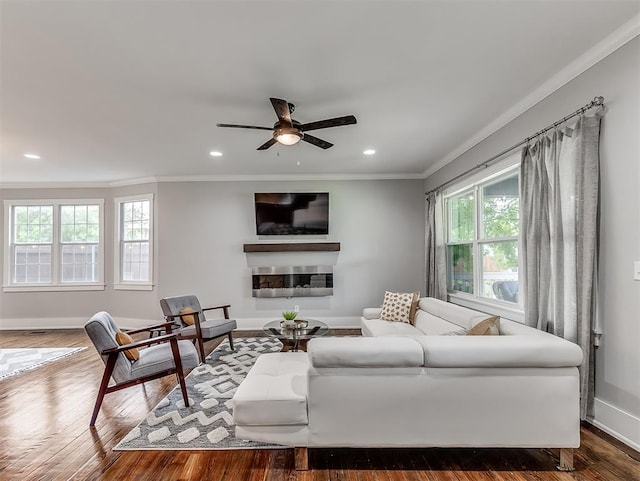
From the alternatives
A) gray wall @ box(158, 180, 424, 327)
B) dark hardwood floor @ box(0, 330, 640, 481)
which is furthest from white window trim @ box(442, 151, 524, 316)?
dark hardwood floor @ box(0, 330, 640, 481)

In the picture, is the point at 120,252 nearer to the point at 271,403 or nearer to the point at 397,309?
the point at 397,309

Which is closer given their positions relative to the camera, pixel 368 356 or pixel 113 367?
pixel 368 356

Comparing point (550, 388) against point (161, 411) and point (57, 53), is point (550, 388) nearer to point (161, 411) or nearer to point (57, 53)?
point (161, 411)

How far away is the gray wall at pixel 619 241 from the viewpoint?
7.15ft

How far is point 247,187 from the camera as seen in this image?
5.99m

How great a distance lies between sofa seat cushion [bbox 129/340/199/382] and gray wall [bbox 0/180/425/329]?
2741 millimetres

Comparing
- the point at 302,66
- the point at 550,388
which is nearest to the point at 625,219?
the point at 550,388

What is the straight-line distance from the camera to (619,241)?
7.50 feet

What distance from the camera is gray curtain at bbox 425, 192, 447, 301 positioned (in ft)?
16.4

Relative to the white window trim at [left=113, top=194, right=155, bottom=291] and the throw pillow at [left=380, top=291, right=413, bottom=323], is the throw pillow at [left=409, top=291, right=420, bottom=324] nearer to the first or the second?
the throw pillow at [left=380, top=291, right=413, bottom=323]

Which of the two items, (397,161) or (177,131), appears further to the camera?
(397,161)

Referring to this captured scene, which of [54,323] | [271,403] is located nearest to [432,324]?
[271,403]

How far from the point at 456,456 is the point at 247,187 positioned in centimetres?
499

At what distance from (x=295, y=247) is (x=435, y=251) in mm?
2307
